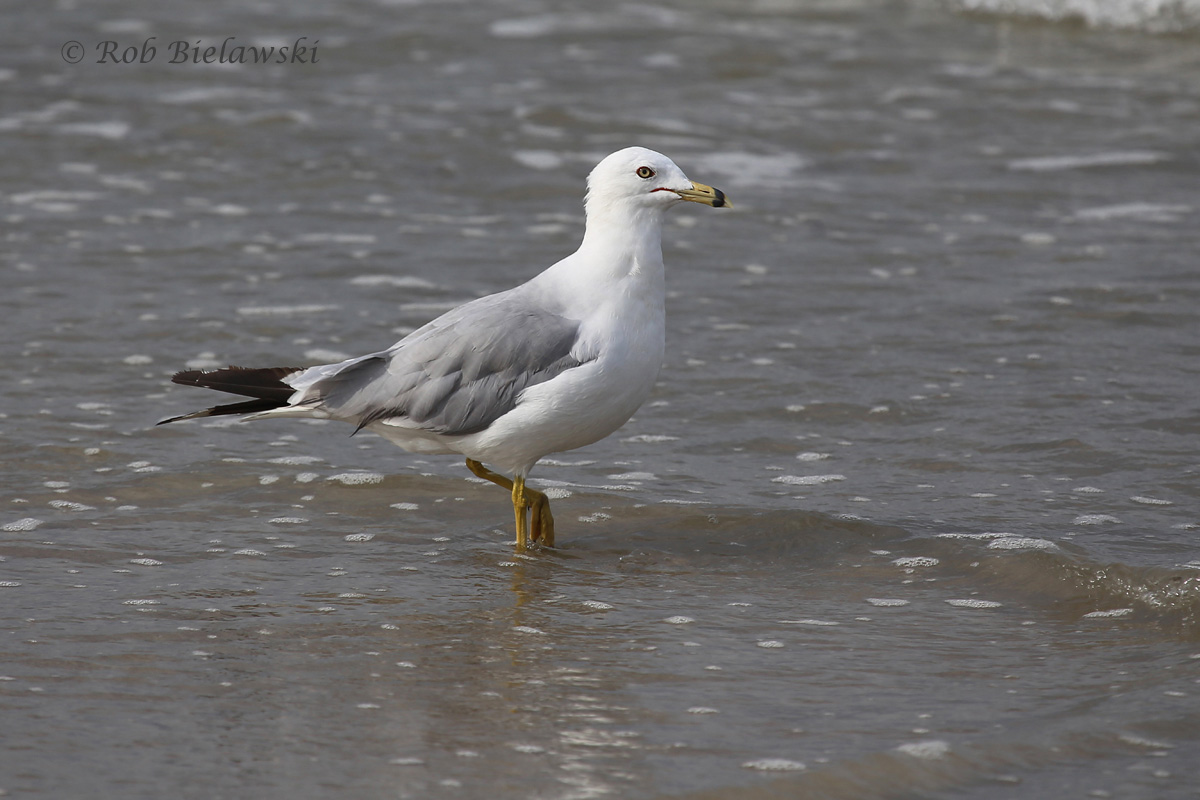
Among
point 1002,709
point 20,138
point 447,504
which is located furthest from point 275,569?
point 20,138

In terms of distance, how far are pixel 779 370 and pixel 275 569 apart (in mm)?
3171

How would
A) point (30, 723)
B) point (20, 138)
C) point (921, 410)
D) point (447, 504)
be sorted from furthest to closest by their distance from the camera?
point (20, 138) → point (921, 410) → point (447, 504) → point (30, 723)

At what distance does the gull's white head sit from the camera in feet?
18.3

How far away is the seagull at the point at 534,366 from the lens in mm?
5371

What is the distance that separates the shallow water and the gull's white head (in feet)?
4.34

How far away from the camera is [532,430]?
17.7 ft

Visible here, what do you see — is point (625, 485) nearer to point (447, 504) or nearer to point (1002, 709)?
point (447, 504)

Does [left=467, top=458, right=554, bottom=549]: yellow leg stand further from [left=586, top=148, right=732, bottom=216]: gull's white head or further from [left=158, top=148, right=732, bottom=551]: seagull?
[left=586, top=148, right=732, bottom=216]: gull's white head

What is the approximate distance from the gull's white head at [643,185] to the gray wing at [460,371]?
536mm

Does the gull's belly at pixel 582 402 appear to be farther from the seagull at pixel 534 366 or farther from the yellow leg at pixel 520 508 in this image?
the yellow leg at pixel 520 508

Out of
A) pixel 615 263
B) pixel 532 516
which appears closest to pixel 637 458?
pixel 532 516

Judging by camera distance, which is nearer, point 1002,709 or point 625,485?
point 1002,709

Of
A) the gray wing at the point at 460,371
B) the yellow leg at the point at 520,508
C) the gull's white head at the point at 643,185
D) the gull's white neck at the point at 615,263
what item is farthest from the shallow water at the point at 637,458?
the gull's white head at the point at 643,185

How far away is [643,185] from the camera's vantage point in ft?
18.3
